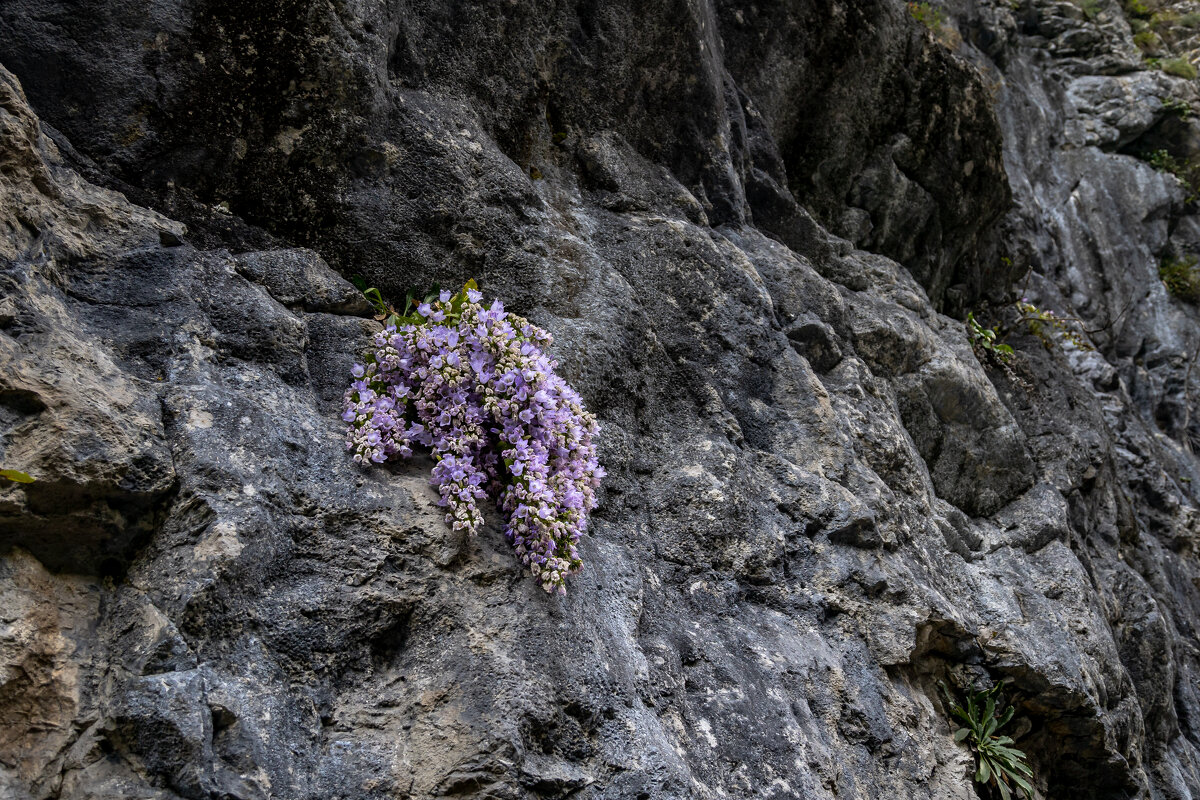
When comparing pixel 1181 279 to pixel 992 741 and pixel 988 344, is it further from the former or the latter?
pixel 992 741

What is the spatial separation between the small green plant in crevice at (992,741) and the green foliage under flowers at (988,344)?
4.20 meters

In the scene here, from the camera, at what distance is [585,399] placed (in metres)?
4.20

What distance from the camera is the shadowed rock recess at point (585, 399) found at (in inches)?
103

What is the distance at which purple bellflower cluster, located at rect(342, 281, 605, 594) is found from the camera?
10.7 ft

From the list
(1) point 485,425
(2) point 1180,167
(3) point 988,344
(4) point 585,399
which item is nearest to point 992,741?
(4) point 585,399

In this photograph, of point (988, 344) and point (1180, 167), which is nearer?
point (988, 344)

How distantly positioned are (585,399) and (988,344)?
5857 mm

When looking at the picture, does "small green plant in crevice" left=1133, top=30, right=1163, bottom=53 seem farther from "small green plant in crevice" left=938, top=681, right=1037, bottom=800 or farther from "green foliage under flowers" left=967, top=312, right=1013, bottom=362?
"small green plant in crevice" left=938, top=681, right=1037, bottom=800

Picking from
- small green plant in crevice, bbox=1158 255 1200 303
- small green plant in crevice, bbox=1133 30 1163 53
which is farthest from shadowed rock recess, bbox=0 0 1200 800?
small green plant in crevice, bbox=1133 30 1163 53

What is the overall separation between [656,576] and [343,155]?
2484 mm

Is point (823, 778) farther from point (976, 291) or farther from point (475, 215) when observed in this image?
point (976, 291)

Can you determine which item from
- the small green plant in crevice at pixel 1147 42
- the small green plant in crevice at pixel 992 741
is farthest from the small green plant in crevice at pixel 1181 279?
the small green plant in crevice at pixel 992 741

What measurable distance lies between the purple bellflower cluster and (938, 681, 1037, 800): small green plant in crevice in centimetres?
291

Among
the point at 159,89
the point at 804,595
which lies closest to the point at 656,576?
the point at 804,595
